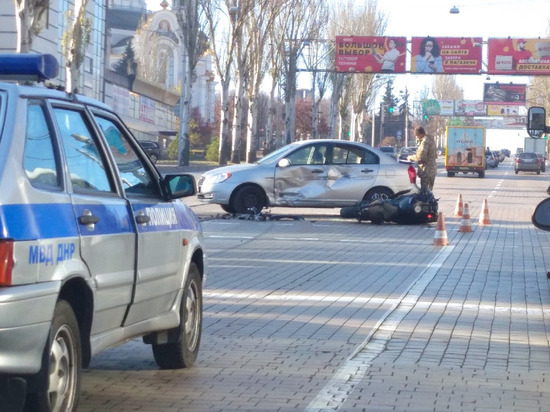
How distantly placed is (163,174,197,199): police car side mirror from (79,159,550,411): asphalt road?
1.23m

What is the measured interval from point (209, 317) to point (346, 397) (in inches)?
130

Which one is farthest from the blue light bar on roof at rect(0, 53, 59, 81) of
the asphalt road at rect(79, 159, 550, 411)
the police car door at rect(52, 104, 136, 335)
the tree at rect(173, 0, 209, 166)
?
the tree at rect(173, 0, 209, 166)

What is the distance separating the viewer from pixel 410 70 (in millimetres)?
57875

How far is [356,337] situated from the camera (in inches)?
333

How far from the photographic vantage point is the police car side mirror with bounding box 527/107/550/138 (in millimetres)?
10391

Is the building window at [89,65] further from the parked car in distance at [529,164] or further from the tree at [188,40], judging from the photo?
the parked car in distance at [529,164]

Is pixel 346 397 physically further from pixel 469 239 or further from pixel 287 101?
pixel 287 101

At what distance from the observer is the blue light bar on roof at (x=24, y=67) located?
5.28 m

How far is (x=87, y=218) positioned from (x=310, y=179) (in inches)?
646

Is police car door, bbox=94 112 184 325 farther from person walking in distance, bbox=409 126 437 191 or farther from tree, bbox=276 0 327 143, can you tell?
tree, bbox=276 0 327 143

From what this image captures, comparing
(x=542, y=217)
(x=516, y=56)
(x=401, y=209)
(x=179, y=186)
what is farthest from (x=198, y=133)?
(x=179, y=186)

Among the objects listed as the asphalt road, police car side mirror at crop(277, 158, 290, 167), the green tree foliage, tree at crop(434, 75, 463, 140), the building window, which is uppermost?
tree at crop(434, 75, 463, 140)

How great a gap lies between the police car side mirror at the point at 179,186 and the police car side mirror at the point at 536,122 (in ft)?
15.6

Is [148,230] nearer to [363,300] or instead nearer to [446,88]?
[363,300]
